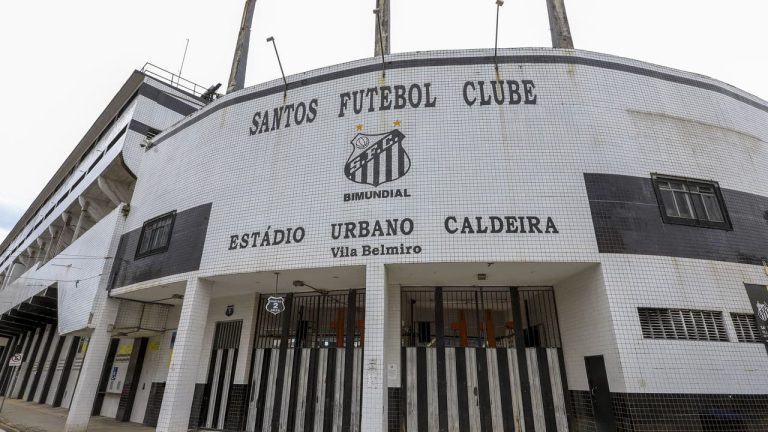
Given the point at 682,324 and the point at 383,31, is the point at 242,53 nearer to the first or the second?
the point at 383,31

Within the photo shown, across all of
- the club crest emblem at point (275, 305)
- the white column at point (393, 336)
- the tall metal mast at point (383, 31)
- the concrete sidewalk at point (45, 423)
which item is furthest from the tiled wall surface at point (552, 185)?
the concrete sidewalk at point (45, 423)

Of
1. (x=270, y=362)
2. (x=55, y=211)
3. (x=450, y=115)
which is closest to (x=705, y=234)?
(x=450, y=115)

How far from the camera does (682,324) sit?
831cm

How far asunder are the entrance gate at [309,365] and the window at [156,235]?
11.3 feet

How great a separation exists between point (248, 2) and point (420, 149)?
11.9m

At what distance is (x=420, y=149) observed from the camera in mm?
9992

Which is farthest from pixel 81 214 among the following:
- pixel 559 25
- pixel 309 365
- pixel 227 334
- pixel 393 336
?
pixel 559 25

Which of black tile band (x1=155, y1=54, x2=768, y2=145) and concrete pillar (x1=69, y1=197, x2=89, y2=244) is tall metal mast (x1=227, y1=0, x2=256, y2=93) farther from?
concrete pillar (x1=69, y1=197, x2=89, y2=244)

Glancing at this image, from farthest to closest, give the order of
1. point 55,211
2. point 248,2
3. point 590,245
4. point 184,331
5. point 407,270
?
1. point 55,211
2. point 248,2
3. point 184,331
4. point 407,270
5. point 590,245

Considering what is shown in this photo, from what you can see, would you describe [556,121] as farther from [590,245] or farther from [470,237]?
[470,237]

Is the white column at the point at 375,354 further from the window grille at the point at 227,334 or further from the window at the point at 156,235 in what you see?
the window at the point at 156,235

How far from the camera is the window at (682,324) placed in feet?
27.0

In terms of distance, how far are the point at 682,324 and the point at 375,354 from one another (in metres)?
6.52

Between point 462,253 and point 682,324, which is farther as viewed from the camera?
point 462,253
